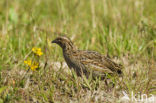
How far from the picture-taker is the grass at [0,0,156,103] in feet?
18.2

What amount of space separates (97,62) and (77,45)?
1869 mm

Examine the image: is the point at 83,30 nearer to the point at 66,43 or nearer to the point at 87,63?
the point at 66,43

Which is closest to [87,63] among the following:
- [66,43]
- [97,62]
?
[97,62]

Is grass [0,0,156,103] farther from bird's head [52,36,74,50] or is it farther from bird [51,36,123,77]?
bird's head [52,36,74,50]

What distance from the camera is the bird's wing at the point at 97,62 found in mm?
6242

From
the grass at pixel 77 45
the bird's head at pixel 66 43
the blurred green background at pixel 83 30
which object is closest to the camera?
the grass at pixel 77 45

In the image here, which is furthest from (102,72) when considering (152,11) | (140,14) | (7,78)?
(152,11)

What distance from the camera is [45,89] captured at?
19.0 ft

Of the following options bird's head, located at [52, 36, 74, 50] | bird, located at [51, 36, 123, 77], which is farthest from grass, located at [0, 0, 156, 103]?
bird's head, located at [52, 36, 74, 50]

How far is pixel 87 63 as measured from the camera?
625cm

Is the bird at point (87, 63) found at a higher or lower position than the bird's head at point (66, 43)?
lower

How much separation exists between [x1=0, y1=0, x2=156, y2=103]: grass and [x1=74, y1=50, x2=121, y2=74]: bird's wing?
0.27 m

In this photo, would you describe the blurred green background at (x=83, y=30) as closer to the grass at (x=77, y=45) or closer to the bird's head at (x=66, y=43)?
the grass at (x=77, y=45)

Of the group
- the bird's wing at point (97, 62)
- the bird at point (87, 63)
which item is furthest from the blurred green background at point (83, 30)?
the bird's wing at point (97, 62)
